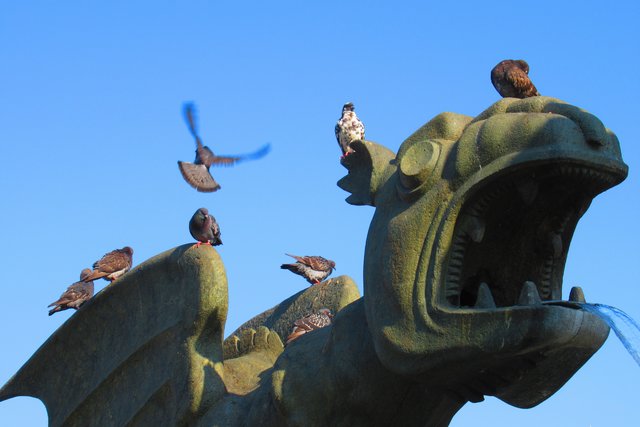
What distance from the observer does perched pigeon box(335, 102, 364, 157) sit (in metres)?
11.3

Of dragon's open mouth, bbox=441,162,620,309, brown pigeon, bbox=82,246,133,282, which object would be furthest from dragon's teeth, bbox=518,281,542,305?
brown pigeon, bbox=82,246,133,282

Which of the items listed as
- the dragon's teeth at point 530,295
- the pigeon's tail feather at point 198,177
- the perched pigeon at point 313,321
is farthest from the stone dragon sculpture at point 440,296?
the pigeon's tail feather at point 198,177

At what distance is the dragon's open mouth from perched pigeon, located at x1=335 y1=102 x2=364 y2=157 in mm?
6333

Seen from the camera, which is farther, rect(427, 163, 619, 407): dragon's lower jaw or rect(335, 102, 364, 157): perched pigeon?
rect(335, 102, 364, 157): perched pigeon

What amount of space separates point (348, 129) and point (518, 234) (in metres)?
6.46

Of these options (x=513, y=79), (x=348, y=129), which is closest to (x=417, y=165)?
(x=513, y=79)

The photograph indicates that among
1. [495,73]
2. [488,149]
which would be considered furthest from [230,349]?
[488,149]

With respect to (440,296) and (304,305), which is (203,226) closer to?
(304,305)

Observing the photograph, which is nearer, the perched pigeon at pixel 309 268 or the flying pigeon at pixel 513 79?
the flying pigeon at pixel 513 79

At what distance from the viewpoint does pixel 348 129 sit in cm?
1134

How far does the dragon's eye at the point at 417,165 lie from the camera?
190 inches

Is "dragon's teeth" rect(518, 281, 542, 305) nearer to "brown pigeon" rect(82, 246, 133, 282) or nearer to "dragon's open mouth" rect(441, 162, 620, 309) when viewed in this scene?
"dragon's open mouth" rect(441, 162, 620, 309)

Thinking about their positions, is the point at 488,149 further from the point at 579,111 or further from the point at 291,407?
the point at 291,407

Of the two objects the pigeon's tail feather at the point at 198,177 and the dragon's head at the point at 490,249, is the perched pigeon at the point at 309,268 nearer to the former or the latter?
the pigeon's tail feather at the point at 198,177
